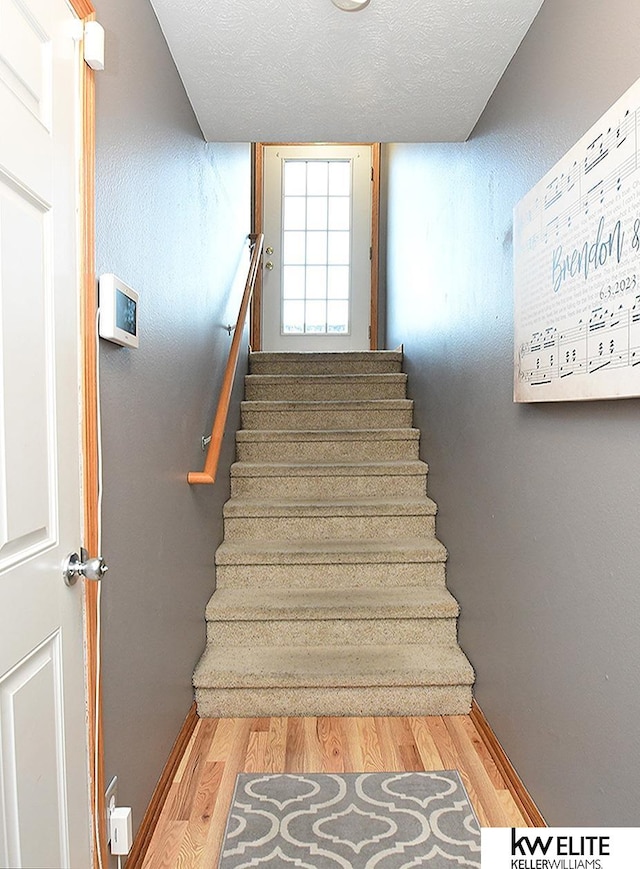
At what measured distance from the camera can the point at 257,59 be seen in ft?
6.27

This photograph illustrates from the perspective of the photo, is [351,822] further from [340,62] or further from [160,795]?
[340,62]

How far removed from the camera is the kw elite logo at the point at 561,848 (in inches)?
49.0

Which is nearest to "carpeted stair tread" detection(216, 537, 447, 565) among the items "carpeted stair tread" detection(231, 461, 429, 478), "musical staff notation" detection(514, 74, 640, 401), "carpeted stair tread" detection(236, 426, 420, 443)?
"carpeted stair tread" detection(231, 461, 429, 478)

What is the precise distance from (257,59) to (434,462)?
1947 millimetres

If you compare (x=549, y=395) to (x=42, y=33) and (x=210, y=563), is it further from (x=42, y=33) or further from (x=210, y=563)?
(x=210, y=563)

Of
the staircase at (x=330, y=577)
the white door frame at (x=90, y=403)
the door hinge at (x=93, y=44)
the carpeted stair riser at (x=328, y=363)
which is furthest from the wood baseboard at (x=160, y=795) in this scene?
the carpeted stair riser at (x=328, y=363)

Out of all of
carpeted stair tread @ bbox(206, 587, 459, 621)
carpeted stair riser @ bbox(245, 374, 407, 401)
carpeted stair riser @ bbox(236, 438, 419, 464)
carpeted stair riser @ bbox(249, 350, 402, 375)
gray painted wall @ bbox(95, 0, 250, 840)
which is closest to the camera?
gray painted wall @ bbox(95, 0, 250, 840)

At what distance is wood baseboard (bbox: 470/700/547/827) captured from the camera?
5.66ft

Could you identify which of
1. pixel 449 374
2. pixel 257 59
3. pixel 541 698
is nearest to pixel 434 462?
pixel 449 374

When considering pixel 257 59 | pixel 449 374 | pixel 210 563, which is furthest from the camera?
pixel 449 374

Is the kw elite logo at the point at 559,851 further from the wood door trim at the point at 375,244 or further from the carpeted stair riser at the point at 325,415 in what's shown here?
the wood door trim at the point at 375,244

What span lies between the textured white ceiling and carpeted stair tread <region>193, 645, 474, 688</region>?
6.66 ft

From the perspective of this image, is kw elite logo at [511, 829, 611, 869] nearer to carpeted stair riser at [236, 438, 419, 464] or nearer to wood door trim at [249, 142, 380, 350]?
carpeted stair riser at [236, 438, 419, 464]

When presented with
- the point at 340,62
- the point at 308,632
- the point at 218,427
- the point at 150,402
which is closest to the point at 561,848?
the point at 308,632
